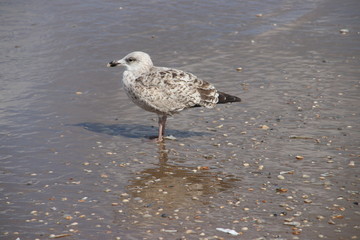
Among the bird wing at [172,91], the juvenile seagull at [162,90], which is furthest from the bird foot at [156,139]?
the bird wing at [172,91]

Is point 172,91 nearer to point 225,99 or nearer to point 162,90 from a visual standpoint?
point 162,90

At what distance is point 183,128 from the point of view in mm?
8828

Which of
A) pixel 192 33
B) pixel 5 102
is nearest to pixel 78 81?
pixel 5 102

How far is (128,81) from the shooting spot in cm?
842

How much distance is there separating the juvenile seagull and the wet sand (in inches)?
15.6

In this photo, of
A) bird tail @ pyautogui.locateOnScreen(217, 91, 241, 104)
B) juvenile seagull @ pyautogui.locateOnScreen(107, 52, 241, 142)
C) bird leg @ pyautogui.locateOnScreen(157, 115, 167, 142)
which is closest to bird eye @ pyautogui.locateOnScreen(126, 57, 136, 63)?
juvenile seagull @ pyautogui.locateOnScreen(107, 52, 241, 142)

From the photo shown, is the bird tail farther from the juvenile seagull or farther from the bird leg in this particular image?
the bird leg

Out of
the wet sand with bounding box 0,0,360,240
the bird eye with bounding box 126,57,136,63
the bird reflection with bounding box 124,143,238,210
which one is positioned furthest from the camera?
the bird eye with bounding box 126,57,136,63

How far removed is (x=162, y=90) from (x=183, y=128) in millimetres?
780

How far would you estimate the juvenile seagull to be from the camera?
8.27 m

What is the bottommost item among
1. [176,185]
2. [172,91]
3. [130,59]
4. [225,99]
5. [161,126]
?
[176,185]

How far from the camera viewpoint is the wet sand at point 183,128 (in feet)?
20.2

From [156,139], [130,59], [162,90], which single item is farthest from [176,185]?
[130,59]

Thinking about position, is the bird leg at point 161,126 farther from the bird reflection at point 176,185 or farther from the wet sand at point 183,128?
the bird reflection at point 176,185
